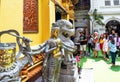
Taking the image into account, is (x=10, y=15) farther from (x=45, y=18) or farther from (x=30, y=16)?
(x=45, y=18)

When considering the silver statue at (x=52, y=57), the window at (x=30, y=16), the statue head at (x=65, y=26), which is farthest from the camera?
the window at (x=30, y=16)

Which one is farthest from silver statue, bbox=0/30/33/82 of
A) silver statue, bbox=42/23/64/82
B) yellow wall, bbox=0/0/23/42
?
yellow wall, bbox=0/0/23/42

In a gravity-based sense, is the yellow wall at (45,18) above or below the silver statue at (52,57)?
above

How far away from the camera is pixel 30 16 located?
5.77 metres

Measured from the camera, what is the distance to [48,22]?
6656mm

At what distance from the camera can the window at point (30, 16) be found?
218 inches

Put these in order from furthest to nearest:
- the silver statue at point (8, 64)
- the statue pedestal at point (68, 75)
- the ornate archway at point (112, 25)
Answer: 1. the ornate archway at point (112, 25)
2. the statue pedestal at point (68, 75)
3. the silver statue at point (8, 64)

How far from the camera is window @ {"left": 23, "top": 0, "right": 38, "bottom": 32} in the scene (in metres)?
5.55

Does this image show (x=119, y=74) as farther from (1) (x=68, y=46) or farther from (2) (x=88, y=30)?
(2) (x=88, y=30)

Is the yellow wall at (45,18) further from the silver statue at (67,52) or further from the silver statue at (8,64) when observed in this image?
the silver statue at (8,64)

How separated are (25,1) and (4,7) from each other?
1.92 meters

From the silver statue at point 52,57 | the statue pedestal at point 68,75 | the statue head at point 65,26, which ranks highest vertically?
the statue head at point 65,26

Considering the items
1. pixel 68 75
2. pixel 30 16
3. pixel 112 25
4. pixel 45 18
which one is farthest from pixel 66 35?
pixel 112 25

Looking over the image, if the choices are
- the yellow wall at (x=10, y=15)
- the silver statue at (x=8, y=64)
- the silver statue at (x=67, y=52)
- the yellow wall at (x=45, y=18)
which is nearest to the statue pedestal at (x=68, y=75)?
the silver statue at (x=67, y=52)
